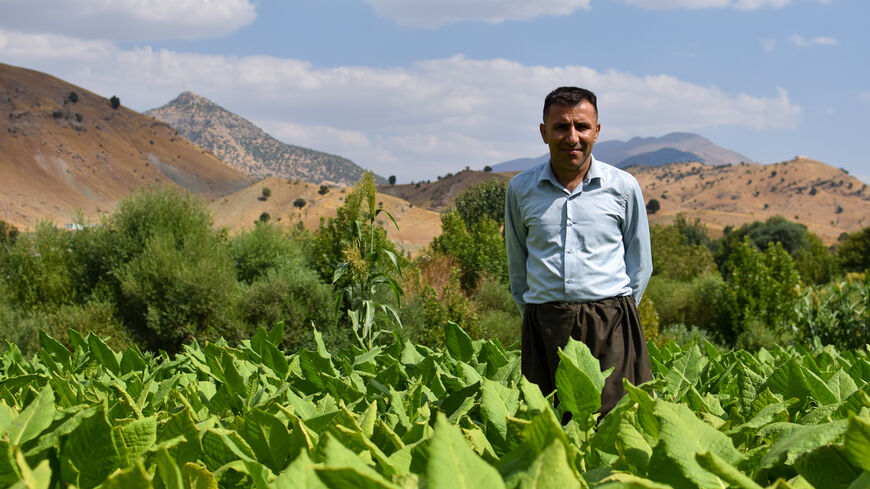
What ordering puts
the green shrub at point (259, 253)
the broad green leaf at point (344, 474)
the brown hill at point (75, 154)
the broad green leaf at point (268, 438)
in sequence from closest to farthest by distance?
the broad green leaf at point (344, 474), the broad green leaf at point (268, 438), the green shrub at point (259, 253), the brown hill at point (75, 154)

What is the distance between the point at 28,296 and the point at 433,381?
910 cm

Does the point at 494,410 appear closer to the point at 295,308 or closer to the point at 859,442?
the point at 859,442

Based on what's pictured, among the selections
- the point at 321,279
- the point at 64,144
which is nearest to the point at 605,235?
the point at 321,279

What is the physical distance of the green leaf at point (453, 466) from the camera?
2.73 ft

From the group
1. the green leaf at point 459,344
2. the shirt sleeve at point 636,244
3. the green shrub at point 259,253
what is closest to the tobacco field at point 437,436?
the green leaf at point 459,344

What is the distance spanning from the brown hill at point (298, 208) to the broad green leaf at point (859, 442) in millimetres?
56789

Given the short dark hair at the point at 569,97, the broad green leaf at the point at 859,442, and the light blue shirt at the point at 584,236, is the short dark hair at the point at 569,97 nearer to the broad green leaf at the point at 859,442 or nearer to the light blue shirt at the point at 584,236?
the light blue shirt at the point at 584,236

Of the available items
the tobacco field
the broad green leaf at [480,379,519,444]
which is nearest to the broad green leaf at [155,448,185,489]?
the tobacco field

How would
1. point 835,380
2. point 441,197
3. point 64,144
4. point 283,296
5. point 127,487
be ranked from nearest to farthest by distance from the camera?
point 127,487
point 835,380
point 283,296
point 441,197
point 64,144

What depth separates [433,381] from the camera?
208 cm

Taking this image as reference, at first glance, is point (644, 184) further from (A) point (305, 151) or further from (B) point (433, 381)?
(B) point (433, 381)

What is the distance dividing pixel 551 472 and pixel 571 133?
191 centimetres

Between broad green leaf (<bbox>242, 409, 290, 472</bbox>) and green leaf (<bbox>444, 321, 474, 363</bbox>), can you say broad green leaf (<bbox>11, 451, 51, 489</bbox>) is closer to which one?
broad green leaf (<bbox>242, 409, 290, 472</bbox>)

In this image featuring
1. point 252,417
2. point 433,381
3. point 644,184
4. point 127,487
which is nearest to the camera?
point 127,487
